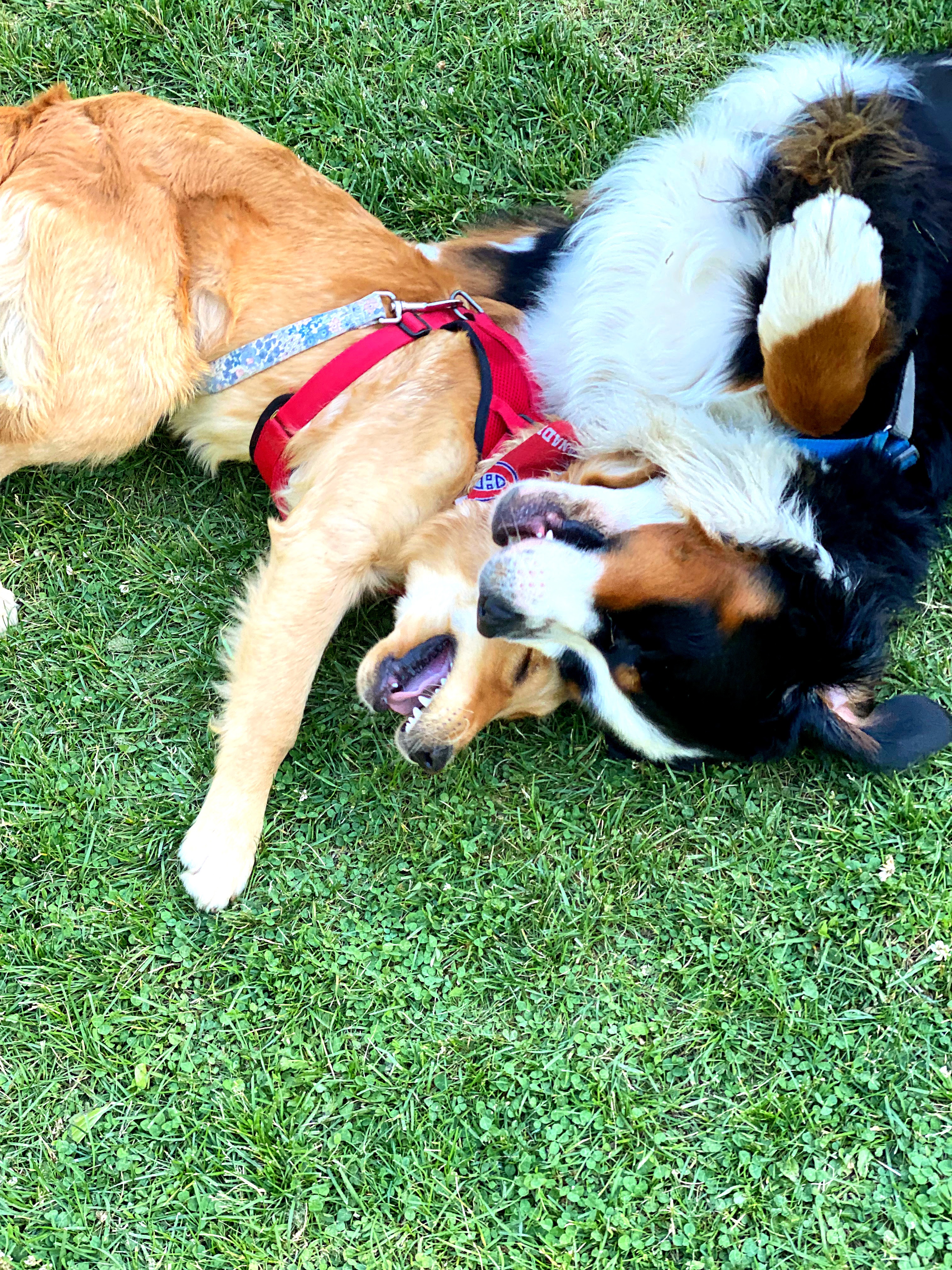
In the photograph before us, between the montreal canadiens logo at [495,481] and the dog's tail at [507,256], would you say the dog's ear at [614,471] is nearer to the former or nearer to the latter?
the montreal canadiens logo at [495,481]

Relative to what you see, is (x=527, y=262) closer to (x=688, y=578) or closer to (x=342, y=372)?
(x=342, y=372)

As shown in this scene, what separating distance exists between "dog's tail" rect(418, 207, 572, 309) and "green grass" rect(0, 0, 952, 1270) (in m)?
1.17

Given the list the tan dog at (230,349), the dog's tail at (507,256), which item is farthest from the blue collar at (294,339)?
the dog's tail at (507,256)

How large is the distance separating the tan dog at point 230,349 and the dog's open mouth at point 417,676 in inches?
10.8

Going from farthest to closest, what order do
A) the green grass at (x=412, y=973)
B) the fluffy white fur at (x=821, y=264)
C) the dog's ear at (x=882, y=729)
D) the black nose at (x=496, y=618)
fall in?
the green grass at (x=412, y=973) → the dog's ear at (x=882, y=729) → the black nose at (x=496, y=618) → the fluffy white fur at (x=821, y=264)

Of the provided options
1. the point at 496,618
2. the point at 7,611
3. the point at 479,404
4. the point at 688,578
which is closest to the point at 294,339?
the point at 479,404

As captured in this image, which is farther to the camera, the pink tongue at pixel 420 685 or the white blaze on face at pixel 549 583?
the pink tongue at pixel 420 685

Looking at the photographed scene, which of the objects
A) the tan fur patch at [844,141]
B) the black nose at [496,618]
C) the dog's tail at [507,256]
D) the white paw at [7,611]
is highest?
the tan fur patch at [844,141]

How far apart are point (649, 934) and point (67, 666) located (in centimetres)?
227

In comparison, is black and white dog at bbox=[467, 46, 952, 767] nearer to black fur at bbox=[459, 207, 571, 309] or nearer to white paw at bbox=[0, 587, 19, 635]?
black fur at bbox=[459, 207, 571, 309]

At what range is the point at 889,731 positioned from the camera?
3062 millimetres

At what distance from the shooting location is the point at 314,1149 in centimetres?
301

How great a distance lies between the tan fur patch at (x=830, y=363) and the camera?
8.30 feet

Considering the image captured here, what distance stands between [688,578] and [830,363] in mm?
687
